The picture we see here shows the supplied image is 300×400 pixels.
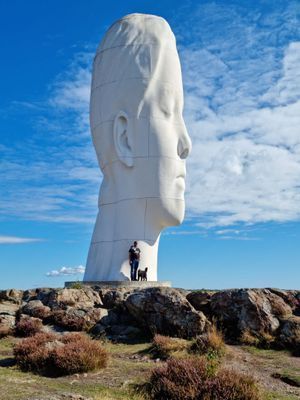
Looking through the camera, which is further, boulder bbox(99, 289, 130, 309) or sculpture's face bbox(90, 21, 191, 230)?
sculpture's face bbox(90, 21, 191, 230)

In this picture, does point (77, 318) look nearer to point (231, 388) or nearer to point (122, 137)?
point (231, 388)

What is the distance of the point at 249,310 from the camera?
39.5 ft

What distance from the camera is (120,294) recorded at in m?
15.1

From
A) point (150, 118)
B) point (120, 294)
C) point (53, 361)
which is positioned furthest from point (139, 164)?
point (53, 361)

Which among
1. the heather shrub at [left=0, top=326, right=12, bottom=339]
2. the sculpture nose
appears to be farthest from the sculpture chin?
the heather shrub at [left=0, top=326, right=12, bottom=339]

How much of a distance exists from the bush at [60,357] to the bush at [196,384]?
168cm

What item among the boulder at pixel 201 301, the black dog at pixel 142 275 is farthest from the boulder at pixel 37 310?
the black dog at pixel 142 275

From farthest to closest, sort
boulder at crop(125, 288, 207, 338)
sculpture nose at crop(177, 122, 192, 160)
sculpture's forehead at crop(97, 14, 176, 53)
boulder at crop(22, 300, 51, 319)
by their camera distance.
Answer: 1. sculpture's forehead at crop(97, 14, 176, 53)
2. sculpture nose at crop(177, 122, 192, 160)
3. boulder at crop(22, 300, 51, 319)
4. boulder at crop(125, 288, 207, 338)

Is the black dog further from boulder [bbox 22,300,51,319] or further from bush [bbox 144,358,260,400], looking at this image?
bush [bbox 144,358,260,400]

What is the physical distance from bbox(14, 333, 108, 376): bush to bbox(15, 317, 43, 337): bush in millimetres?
2442

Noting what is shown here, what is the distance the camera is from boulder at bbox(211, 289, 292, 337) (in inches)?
467

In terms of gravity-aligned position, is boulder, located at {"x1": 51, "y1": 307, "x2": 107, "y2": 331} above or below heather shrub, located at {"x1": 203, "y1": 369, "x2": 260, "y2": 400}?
above

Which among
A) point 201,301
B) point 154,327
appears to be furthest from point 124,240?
point 154,327

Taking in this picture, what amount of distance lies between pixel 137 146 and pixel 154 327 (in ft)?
31.4
